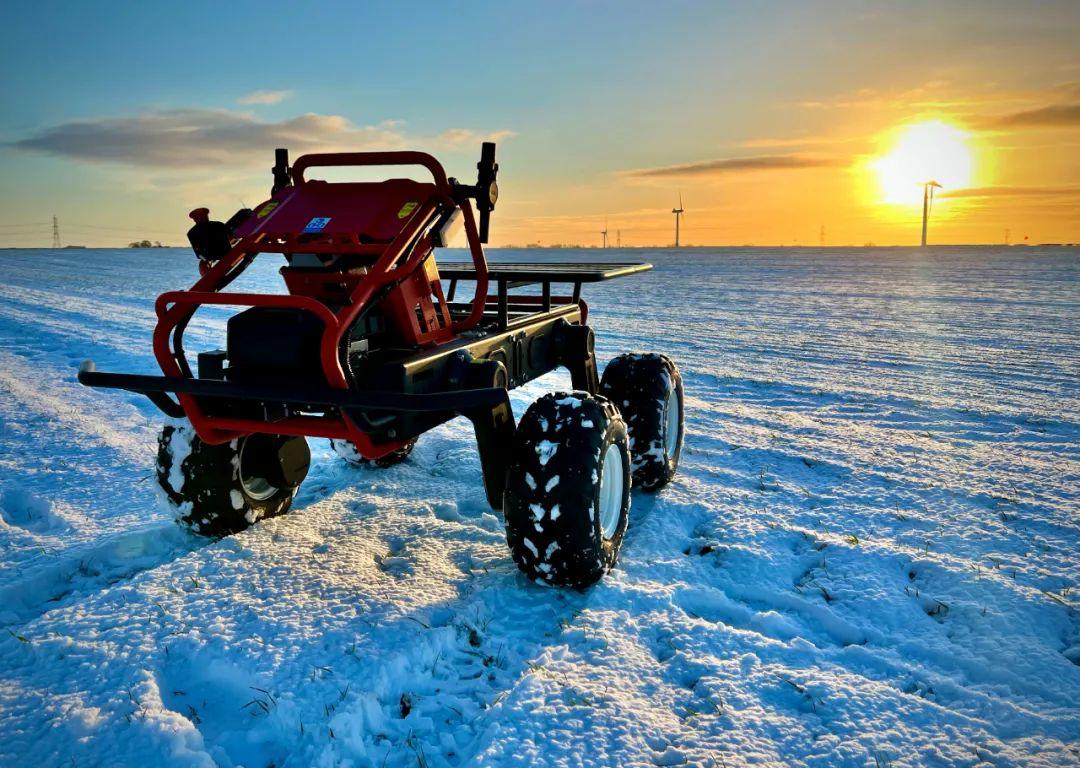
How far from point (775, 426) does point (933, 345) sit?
6.64 m

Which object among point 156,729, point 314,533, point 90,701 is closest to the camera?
point 156,729

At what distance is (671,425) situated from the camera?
5.39 metres

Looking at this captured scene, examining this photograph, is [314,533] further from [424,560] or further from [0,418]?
[0,418]

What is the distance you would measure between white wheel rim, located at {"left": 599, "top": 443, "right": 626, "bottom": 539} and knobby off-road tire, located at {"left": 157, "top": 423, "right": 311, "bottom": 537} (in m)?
1.90

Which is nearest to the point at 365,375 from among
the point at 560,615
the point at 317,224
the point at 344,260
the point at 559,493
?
the point at 344,260

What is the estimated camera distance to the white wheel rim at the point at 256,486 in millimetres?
4141

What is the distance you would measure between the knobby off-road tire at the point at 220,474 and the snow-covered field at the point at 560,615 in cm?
16

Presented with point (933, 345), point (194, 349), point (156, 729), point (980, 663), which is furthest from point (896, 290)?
point (156, 729)

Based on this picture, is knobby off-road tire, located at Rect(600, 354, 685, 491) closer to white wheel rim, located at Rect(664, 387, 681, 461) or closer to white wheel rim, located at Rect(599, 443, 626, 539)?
white wheel rim, located at Rect(664, 387, 681, 461)

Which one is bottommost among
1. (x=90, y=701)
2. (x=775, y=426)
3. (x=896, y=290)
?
(x=90, y=701)

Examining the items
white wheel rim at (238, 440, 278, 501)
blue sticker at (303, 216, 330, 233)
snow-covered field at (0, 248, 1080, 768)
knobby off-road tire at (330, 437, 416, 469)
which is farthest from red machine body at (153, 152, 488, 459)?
knobby off-road tire at (330, 437, 416, 469)

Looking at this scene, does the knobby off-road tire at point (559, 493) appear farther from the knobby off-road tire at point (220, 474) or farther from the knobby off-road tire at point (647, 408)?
the knobby off-road tire at point (220, 474)

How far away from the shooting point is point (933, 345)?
38.3ft

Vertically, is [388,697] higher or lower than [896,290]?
lower
